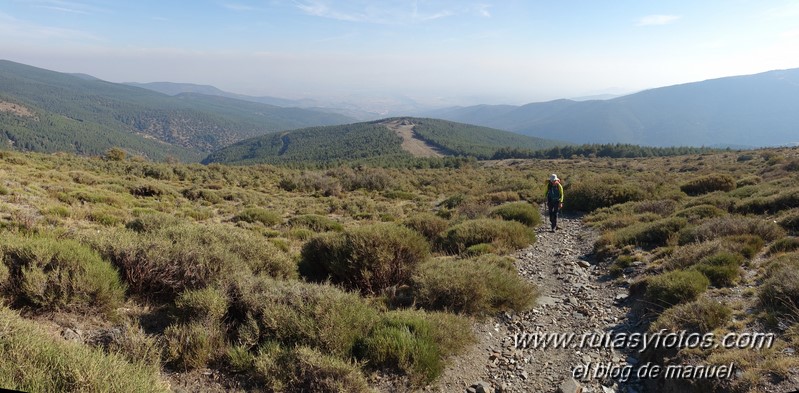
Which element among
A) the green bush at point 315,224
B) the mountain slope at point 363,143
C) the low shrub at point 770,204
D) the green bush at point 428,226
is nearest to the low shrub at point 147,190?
the green bush at point 315,224

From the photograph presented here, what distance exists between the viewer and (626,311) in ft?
22.0

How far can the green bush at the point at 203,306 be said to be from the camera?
454 centimetres

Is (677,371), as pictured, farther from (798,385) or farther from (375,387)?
(375,387)

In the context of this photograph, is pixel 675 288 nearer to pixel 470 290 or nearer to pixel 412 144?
pixel 470 290

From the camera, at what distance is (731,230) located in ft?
29.1

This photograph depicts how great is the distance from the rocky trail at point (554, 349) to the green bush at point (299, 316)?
3.80ft

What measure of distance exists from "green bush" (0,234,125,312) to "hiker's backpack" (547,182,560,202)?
41.3ft

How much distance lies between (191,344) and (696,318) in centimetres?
621

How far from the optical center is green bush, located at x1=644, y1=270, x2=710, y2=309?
6039mm

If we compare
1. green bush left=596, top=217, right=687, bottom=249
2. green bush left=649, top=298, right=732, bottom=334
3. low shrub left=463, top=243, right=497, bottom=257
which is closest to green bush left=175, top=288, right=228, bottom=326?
green bush left=649, top=298, right=732, bottom=334

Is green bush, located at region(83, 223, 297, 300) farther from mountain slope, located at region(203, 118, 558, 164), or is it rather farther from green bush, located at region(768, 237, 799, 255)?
mountain slope, located at region(203, 118, 558, 164)

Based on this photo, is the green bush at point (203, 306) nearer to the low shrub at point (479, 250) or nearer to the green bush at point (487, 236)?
the low shrub at point (479, 250)

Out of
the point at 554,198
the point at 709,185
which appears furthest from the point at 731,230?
the point at 709,185

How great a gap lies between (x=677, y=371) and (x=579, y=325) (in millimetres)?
1945
